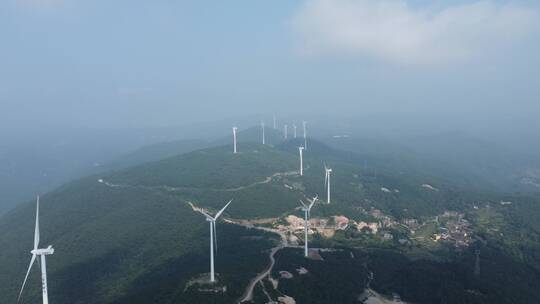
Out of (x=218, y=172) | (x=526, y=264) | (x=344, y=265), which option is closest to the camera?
(x=344, y=265)

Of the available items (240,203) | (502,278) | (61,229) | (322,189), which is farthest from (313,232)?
(61,229)

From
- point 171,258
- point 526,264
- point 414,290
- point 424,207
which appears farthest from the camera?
point 424,207

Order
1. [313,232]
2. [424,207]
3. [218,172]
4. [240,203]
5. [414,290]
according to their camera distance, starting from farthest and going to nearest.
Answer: [218,172] < [424,207] < [240,203] < [313,232] < [414,290]

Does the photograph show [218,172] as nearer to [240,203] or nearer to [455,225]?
[240,203]

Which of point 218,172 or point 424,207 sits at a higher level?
point 218,172

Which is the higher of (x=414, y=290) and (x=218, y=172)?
(x=218, y=172)

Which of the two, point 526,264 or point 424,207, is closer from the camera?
point 526,264

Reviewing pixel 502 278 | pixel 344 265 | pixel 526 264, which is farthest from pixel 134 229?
pixel 526 264

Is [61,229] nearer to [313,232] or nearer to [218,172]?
[218,172]

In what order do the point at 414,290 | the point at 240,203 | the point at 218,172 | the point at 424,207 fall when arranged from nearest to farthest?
the point at 414,290 < the point at 240,203 < the point at 424,207 < the point at 218,172
